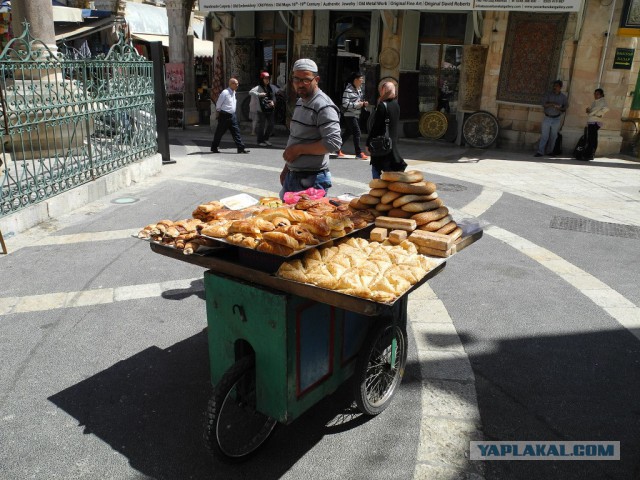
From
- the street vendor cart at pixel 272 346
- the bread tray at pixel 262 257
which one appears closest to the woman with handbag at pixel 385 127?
the street vendor cart at pixel 272 346

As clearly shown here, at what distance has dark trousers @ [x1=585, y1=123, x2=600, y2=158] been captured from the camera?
13922 millimetres

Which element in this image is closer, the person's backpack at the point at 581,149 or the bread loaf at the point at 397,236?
the bread loaf at the point at 397,236

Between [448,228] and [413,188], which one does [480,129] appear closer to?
[413,188]

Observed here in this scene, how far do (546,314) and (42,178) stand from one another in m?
6.73

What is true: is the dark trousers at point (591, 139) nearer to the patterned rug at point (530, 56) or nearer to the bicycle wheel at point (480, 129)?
the patterned rug at point (530, 56)

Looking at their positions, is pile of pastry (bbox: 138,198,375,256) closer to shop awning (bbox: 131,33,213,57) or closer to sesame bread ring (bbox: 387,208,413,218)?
sesame bread ring (bbox: 387,208,413,218)

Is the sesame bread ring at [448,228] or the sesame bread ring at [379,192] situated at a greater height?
the sesame bread ring at [379,192]

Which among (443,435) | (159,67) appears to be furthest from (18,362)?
(159,67)

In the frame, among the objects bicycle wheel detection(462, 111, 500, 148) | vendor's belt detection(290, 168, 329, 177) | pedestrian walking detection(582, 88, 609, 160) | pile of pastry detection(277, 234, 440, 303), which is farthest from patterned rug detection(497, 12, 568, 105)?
pile of pastry detection(277, 234, 440, 303)

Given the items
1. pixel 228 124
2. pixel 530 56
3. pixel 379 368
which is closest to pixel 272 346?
pixel 379 368

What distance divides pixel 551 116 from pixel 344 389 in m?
12.7

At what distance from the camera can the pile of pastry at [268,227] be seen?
3.08 m

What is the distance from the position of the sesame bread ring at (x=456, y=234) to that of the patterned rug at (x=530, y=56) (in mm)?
12652

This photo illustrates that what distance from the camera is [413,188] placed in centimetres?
380
